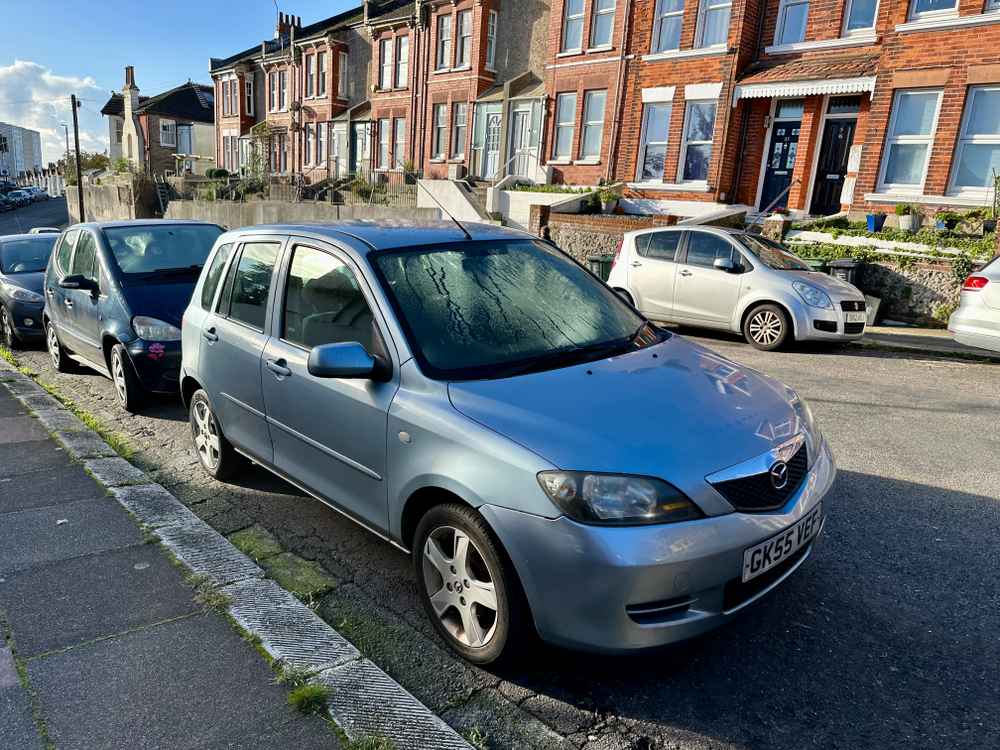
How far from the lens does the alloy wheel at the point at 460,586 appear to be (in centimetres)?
284

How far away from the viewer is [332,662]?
2.88m

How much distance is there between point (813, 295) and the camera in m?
9.48

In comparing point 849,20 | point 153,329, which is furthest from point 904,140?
point 153,329

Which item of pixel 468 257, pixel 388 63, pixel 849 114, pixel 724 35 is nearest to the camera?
pixel 468 257

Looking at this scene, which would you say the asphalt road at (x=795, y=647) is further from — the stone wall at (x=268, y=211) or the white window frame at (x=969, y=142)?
the stone wall at (x=268, y=211)

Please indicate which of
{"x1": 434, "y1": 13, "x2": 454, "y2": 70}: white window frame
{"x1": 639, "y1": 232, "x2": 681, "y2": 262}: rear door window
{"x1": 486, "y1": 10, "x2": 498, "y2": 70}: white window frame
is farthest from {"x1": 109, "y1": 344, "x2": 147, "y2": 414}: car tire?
{"x1": 434, "y1": 13, "x2": 454, "y2": 70}: white window frame

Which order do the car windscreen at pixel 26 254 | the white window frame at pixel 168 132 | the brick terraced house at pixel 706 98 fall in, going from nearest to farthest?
1. the car windscreen at pixel 26 254
2. the brick terraced house at pixel 706 98
3. the white window frame at pixel 168 132

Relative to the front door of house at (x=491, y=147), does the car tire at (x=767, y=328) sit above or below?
below

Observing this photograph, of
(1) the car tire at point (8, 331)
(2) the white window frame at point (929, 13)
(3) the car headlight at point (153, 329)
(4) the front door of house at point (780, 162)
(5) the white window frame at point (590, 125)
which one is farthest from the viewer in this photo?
(5) the white window frame at point (590, 125)

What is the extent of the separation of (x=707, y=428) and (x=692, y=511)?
41 centimetres

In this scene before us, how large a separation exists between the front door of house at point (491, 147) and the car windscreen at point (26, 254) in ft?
58.5

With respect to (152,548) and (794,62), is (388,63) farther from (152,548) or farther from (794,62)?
(152,548)

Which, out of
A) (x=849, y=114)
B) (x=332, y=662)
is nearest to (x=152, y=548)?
(x=332, y=662)

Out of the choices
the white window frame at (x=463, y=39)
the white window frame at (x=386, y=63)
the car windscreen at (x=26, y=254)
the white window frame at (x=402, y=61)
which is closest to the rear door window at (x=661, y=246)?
the car windscreen at (x=26, y=254)
